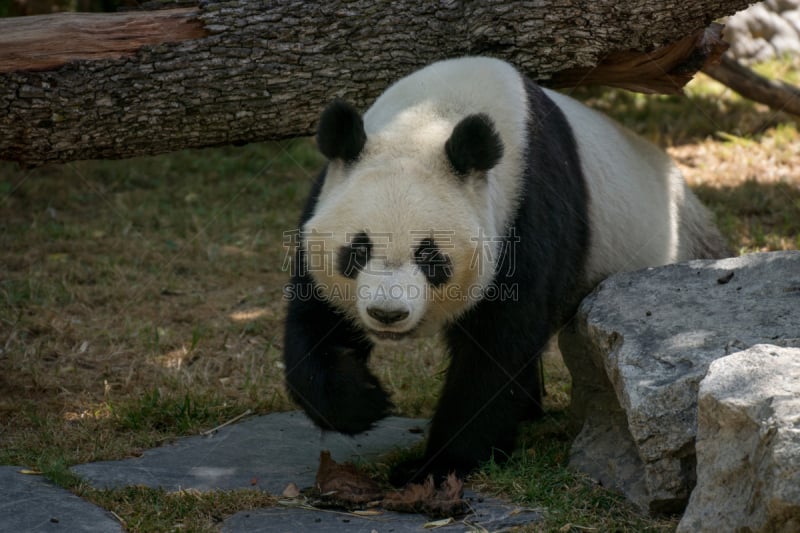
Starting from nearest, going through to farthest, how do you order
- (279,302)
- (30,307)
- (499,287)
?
1. (499,287)
2. (30,307)
3. (279,302)

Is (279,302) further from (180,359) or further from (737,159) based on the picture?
(737,159)

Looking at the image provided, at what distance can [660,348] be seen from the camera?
4.27 metres

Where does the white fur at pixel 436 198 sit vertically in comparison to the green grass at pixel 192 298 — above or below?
above

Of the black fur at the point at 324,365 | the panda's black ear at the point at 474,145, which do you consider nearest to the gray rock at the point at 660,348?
the panda's black ear at the point at 474,145

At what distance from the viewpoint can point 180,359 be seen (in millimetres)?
6617

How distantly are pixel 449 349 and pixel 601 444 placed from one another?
89 cm

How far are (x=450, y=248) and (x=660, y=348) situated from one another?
102cm

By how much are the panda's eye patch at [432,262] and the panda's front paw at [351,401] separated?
655 millimetres

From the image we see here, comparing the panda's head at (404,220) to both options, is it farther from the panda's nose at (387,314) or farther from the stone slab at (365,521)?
the stone slab at (365,521)

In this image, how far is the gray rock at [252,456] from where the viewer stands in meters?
4.74

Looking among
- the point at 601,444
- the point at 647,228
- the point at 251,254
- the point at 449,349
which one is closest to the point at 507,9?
the point at 647,228

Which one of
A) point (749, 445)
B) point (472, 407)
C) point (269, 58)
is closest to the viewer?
point (749, 445)

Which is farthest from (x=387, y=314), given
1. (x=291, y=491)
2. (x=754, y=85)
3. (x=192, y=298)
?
(x=754, y=85)

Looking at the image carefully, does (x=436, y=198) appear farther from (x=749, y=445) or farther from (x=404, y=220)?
(x=749, y=445)
